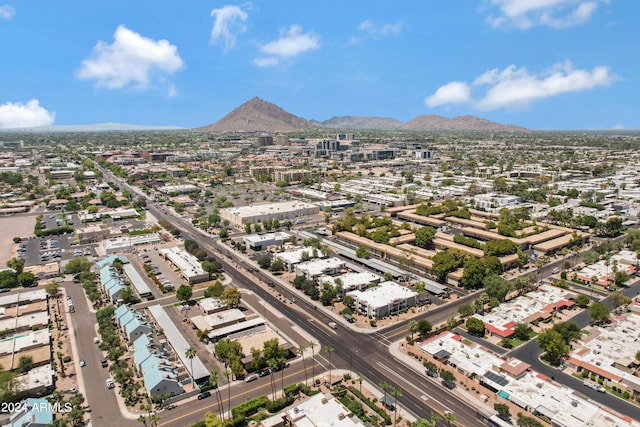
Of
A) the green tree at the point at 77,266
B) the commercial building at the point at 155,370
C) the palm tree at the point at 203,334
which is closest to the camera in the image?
the commercial building at the point at 155,370

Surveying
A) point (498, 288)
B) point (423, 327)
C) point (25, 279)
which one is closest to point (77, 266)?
point (25, 279)

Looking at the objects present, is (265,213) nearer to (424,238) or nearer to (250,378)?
(424,238)

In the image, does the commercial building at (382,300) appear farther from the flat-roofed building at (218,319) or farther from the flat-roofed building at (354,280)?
the flat-roofed building at (218,319)

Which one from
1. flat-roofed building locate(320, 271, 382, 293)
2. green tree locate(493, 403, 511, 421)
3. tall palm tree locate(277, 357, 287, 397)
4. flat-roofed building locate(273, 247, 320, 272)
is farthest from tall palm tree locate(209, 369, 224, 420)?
flat-roofed building locate(273, 247, 320, 272)

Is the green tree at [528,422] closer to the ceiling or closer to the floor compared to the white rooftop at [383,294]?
closer to the floor

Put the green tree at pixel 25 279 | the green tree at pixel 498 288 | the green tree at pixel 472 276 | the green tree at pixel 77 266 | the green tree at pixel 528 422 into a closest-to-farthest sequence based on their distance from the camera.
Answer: the green tree at pixel 528 422 < the green tree at pixel 498 288 < the green tree at pixel 472 276 < the green tree at pixel 25 279 < the green tree at pixel 77 266

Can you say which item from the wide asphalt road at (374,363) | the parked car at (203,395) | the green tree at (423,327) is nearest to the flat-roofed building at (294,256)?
the wide asphalt road at (374,363)

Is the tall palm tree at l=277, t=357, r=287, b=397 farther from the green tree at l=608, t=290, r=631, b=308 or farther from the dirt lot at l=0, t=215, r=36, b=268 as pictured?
the dirt lot at l=0, t=215, r=36, b=268

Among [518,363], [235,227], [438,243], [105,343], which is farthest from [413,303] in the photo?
[235,227]
